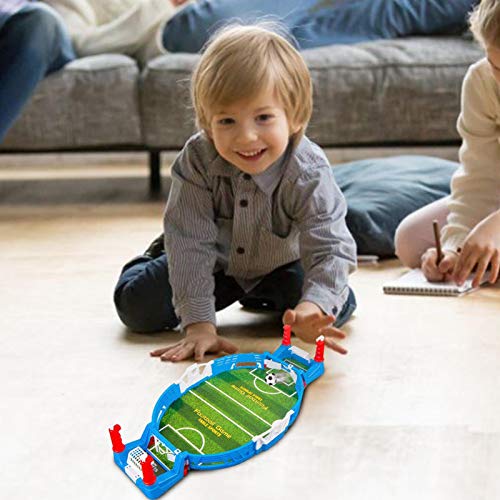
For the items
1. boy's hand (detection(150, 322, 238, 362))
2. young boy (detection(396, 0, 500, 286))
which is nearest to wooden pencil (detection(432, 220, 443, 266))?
young boy (detection(396, 0, 500, 286))

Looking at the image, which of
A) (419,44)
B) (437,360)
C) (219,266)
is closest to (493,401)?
(437,360)

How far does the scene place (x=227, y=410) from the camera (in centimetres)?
112

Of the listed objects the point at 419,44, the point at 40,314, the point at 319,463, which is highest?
the point at 419,44

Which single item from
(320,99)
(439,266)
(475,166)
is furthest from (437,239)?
(320,99)

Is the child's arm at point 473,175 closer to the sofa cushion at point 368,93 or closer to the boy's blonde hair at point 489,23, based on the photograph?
the boy's blonde hair at point 489,23

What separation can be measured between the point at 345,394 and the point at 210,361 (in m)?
0.20

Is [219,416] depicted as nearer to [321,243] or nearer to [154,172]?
[321,243]

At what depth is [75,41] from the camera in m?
2.50

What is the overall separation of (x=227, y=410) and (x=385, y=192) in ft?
3.03

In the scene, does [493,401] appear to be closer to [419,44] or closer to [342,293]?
[342,293]

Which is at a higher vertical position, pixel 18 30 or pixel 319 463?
pixel 18 30

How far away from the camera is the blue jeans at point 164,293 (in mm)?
1423

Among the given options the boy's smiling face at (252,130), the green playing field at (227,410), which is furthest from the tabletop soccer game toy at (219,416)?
the boy's smiling face at (252,130)

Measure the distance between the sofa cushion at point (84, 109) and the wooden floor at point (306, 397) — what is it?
58cm
